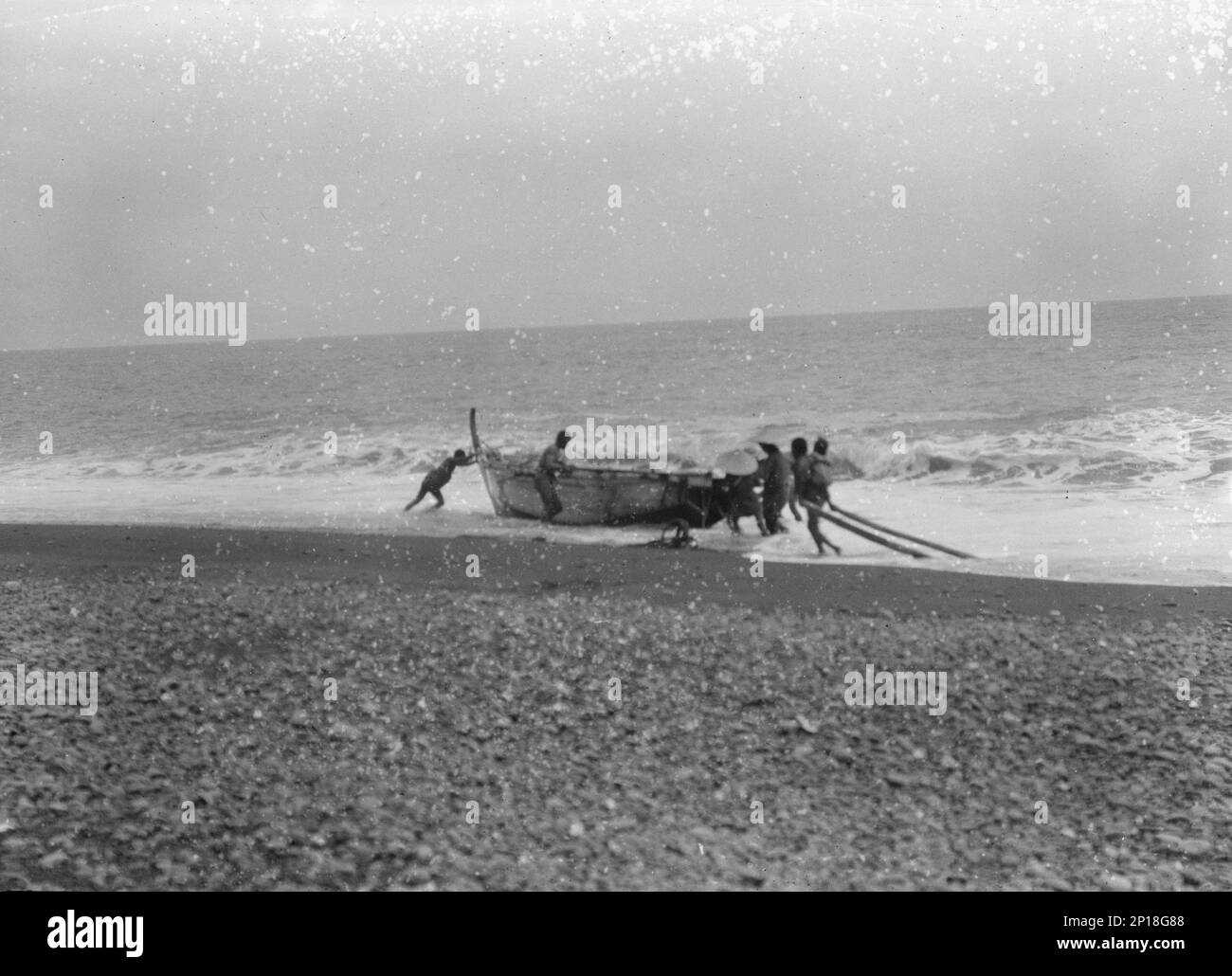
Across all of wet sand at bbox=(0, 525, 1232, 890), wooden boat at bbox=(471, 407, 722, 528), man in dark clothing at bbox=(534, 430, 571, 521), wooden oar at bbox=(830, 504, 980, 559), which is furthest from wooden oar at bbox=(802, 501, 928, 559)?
man in dark clothing at bbox=(534, 430, 571, 521)

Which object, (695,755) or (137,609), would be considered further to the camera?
(137,609)

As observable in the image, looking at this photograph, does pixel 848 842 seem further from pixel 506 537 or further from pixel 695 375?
pixel 695 375

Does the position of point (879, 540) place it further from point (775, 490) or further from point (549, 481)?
point (549, 481)

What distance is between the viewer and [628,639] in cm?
630

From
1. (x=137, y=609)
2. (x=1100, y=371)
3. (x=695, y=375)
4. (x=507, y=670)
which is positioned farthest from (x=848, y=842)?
(x=695, y=375)

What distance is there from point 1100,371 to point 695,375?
20.4 ft

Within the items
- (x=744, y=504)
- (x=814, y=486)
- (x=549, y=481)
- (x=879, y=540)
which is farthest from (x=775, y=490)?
(x=549, y=481)

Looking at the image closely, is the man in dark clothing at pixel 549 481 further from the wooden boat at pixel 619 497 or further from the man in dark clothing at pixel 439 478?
the man in dark clothing at pixel 439 478

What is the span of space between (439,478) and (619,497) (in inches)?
94.8

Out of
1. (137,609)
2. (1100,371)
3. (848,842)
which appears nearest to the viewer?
(848,842)

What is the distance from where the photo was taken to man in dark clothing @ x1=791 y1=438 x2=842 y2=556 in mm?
8742

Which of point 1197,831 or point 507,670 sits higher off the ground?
point 507,670

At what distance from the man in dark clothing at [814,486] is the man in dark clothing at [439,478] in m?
2.98
